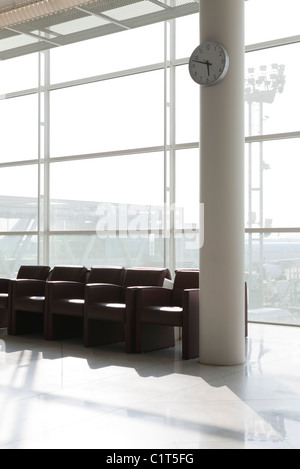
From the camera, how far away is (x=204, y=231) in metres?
6.04

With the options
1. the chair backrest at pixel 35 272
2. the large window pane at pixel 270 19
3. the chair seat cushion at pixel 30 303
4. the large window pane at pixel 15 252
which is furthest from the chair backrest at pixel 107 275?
the large window pane at pixel 270 19

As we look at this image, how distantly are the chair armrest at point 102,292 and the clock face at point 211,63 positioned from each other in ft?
8.13

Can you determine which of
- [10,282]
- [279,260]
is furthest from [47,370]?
[279,260]

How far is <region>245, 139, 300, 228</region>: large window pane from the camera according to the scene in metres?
8.47

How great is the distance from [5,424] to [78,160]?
275 inches

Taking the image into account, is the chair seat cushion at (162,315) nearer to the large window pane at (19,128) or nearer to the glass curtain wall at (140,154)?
the glass curtain wall at (140,154)

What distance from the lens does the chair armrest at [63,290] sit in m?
7.34

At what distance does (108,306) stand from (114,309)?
100 mm

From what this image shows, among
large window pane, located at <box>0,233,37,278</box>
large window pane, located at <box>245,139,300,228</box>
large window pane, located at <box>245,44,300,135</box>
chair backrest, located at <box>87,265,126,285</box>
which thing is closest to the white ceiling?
large window pane, located at <box>245,44,300,135</box>

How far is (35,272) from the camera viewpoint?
28.1 feet

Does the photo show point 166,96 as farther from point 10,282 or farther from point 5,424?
point 5,424

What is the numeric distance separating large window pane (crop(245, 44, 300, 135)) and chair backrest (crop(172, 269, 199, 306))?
2.65 metres

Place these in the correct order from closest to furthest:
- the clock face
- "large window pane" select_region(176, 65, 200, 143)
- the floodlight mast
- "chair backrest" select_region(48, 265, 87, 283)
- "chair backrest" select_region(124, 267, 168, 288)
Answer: the clock face
"chair backrest" select_region(124, 267, 168, 288)
"chair backrest" select_region(48, 265, 87, 283)
the floodlight mast
"large window pane" select_region(176, 65, 200, 143)

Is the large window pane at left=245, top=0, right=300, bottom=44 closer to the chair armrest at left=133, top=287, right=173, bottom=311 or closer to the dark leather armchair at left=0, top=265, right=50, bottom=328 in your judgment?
the chair armrest at left=133, top=287, right=173, bottom=311
